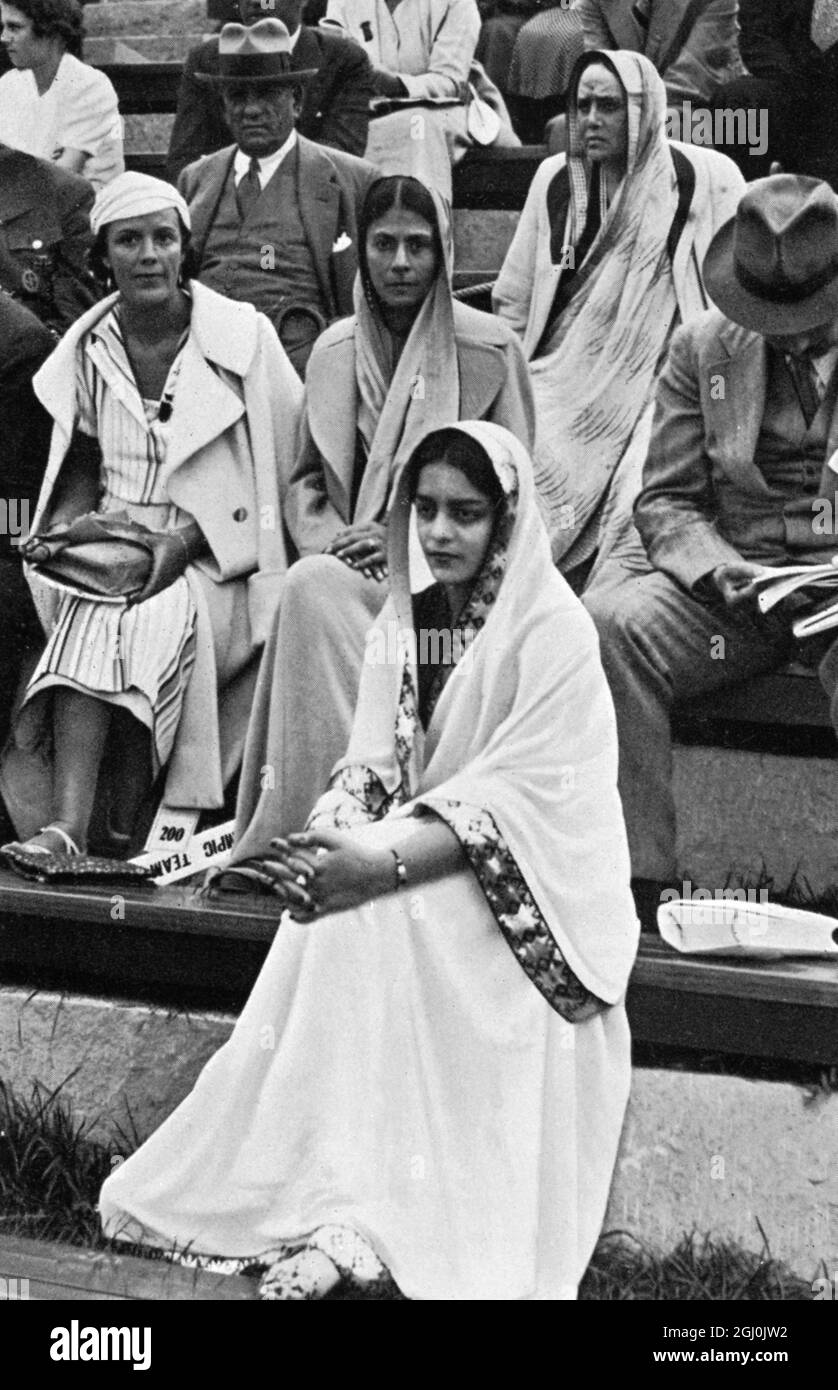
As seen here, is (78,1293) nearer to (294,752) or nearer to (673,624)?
(294,752)

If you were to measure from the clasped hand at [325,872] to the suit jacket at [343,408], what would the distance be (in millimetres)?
1618

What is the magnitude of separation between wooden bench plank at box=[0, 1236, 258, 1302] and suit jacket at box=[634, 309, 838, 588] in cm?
206

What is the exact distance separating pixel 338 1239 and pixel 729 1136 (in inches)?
37.3

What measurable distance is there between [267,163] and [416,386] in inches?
53.4

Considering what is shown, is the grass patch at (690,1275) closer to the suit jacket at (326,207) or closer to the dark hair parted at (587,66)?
the suit jacket at (326,207)

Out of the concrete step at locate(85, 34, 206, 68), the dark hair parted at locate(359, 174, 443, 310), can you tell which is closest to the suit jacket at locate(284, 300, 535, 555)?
the dark hair parted at locate(359, 174, 443, 310)

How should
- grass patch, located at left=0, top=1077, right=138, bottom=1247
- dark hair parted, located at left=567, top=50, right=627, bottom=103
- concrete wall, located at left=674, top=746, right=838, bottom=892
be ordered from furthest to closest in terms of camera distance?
dark hair parted, located at left=567, top=50, right=627, bottom=103, concrete wall, located at left=674, top=746, right=838, bottom=892, grass patch, located at left=0, top=1077, right=138, bottom=1247

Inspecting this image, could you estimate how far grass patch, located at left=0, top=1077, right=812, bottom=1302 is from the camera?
6.76m

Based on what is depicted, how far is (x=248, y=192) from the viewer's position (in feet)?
29.7

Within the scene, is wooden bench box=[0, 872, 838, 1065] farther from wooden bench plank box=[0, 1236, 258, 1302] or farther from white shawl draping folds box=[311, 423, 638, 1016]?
wooden bench plank box=[0, 1236, 258, 1302]

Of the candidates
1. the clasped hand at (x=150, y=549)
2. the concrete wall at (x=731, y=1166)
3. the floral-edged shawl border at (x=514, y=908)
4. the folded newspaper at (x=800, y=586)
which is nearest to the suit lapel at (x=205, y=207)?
the clasped hand at (x=150, y=549)

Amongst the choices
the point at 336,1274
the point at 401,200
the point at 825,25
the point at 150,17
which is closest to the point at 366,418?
the point at 401,200

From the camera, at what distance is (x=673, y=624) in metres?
7.61

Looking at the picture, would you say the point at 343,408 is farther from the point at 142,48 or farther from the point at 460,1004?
the point at 142,48
